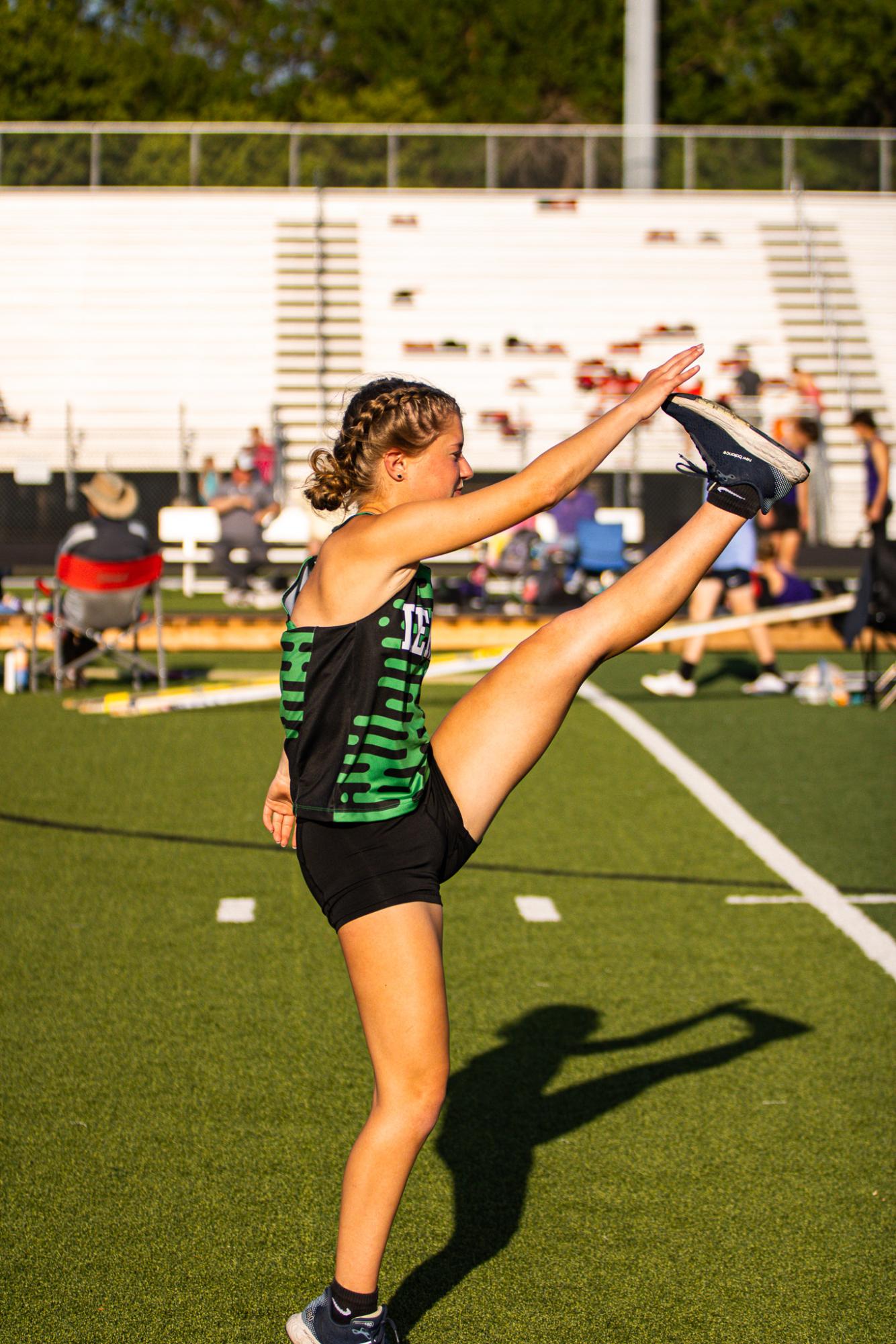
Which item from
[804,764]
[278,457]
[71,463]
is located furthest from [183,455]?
[804,764]

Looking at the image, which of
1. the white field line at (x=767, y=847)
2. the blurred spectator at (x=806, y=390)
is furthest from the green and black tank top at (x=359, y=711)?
the blurred spectator at (x=806, y=390)

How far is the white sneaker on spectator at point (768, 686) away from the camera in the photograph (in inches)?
446

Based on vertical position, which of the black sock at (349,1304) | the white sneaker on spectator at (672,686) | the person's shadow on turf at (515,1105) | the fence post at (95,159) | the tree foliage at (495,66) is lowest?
the person's shadow on turf at (515,1105)

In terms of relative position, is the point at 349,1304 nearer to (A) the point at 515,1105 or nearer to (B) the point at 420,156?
(A) the point at 515,1105

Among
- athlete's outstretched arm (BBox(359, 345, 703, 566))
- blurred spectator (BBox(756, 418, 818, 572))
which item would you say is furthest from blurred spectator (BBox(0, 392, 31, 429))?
athlete's outstretched arm (BBox(359, 345, 703, 566))

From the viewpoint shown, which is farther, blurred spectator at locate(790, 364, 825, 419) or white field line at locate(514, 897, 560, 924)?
blurred spectator at locate(790, 364, 825, 419)

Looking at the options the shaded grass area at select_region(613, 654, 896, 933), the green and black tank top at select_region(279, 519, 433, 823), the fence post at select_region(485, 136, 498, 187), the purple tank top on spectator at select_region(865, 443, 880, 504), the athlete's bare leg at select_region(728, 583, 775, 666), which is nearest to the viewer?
the green and black tank top at select_region(279, 519, 433, 823)

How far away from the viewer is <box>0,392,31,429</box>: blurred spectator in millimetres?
24641

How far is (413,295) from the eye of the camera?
1093 inches

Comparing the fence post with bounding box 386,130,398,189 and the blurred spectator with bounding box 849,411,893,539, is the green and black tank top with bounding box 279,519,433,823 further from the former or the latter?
the fence post with bounding box 386,130,398,189

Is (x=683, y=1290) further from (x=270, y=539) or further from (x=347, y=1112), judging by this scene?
(x=270, y=539)

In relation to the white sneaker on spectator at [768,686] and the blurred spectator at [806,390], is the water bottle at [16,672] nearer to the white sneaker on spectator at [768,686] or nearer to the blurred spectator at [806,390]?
the white sneaker on spectator at [768,686]

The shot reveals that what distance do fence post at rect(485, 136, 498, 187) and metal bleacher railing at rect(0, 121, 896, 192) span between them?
2 cm

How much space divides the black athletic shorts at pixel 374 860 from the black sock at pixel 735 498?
2.75 feet
